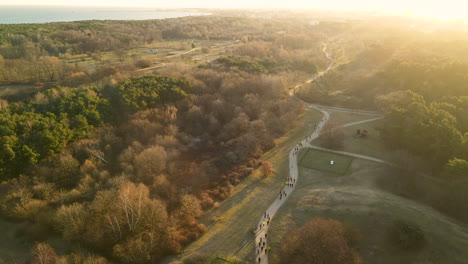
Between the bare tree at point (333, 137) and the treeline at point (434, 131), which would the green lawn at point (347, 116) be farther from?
the treeline at point (434, 131)

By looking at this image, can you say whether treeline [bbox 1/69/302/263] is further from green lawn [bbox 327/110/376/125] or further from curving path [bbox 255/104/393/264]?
green lawn [bbox 327/110/376/125]

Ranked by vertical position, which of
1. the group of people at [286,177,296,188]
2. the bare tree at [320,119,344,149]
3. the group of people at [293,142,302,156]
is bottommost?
the group of people at [286,177,296,188]

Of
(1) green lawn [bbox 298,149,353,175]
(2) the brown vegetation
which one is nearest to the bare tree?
(1) green lawn [bbox 298,149,353,175]

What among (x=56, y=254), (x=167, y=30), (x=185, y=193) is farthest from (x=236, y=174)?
(x=167, y=30)

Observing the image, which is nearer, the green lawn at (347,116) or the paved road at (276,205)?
the paved road at (276,205)

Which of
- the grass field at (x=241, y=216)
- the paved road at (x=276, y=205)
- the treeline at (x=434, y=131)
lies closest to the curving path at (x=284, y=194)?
the paved road at (x=276, y=205)

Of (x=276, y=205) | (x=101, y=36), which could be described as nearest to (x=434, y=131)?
(x=276, y=205)
